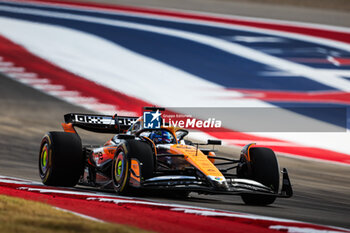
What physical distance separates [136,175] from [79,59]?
13.6m

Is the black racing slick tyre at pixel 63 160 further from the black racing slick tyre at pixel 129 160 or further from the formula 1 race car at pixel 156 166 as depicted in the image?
the black racing slick tyre at pixel 129 160

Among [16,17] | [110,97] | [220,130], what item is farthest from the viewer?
[16,17]

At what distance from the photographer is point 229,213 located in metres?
7.47

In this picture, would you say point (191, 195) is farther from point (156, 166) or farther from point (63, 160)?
point (63, 160)

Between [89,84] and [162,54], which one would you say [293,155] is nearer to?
[89,84]

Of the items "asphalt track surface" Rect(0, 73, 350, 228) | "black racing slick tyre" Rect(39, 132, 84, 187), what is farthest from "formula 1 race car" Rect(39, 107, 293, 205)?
"asphalt track surface" Rect(0, 73, 350, 228)

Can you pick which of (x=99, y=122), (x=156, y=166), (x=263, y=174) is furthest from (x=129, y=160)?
(x=99, y=122)

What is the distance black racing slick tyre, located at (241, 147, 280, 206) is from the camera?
30.5ft

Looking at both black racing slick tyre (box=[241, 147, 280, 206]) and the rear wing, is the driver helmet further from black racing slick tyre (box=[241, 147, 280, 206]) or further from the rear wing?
the rear wing

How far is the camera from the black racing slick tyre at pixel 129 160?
342 inches

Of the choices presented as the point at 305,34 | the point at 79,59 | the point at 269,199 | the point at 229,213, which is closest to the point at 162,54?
the point at 79,59

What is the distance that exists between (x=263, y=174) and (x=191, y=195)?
4.86 feet

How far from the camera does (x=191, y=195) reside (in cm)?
1044

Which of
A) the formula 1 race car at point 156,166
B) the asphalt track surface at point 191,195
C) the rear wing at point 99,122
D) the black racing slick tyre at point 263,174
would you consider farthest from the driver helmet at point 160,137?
Result: the rear wing at point 99,122
